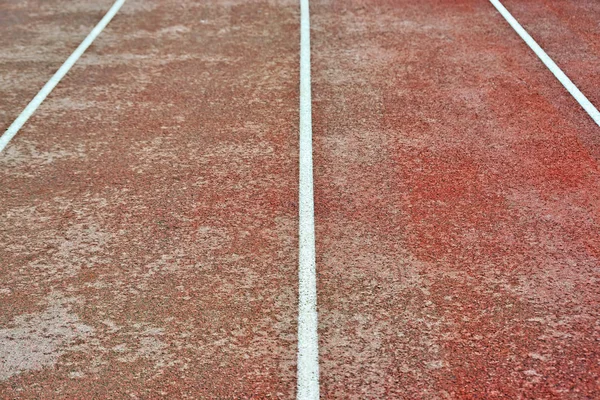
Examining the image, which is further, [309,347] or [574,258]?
[574,258]

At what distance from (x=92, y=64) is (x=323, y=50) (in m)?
2.92

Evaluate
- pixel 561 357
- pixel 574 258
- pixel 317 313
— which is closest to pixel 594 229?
pixel 574 258

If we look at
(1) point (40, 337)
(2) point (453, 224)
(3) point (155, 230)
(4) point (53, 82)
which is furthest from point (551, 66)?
(1) point (40, 337)

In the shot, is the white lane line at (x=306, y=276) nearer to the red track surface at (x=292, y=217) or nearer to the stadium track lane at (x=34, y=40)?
the red track surface at (x=292, y=217)

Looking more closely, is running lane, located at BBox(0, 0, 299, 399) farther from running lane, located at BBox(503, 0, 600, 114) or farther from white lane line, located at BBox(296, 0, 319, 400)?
running lane, located at BBox(503, 0, 600, 114)

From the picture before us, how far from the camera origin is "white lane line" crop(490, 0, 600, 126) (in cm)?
877

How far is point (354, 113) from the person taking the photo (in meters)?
8.84

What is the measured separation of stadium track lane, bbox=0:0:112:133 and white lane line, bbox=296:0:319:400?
314cm

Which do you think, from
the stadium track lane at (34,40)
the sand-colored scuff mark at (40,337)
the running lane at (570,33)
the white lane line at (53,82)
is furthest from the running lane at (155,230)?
the running lane at (570,33)

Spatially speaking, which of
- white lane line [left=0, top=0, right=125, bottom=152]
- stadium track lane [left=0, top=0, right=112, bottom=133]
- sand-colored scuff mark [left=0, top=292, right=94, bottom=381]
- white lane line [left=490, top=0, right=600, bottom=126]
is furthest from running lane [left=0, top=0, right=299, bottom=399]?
white lane line [left=490, top=0, right=600, bottom=126]

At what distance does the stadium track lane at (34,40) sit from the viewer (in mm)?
9719

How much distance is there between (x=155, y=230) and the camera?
21.7 feet

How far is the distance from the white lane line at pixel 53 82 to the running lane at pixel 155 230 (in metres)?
0.13

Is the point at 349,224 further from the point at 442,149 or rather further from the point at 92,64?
the point at 92,64
